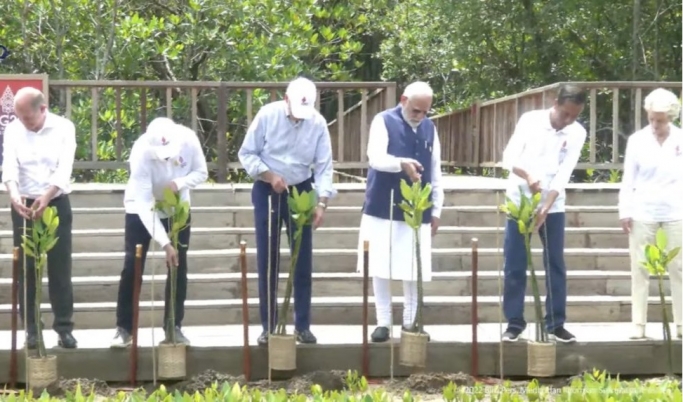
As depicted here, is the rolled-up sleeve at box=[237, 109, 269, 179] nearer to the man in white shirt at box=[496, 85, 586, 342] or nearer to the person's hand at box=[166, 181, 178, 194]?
the person's hand at box=[166, 181, 178, 194]

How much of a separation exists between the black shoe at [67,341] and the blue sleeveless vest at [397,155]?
1.92 meters

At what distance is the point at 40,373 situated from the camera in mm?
6645

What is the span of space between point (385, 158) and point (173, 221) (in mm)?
1311

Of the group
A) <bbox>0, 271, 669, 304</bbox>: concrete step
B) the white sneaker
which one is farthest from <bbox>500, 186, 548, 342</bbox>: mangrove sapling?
<bbox>0, 271, 669, 304</bbox>: concrete step

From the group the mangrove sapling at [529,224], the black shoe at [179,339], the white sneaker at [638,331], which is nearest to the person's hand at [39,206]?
the black shoe at [179,339]

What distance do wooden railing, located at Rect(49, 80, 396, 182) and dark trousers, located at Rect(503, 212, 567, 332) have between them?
399cm

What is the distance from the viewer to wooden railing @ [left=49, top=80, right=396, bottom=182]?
36.8 feet

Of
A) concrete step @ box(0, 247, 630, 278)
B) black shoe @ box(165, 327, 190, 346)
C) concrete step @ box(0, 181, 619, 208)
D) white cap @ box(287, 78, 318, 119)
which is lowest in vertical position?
black shoe @ box(165, 327, 190, 346)

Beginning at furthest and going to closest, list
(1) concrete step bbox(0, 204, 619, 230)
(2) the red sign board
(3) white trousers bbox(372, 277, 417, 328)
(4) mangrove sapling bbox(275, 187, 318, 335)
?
(2) the red sign board, (1) concrete step bbox(0, 204, 619, 230), (3) white trousers bbox(372, 277, 417, 328), (4) mangrove sapling bbox(275, 187, 318, 335)

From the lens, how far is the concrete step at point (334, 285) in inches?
344

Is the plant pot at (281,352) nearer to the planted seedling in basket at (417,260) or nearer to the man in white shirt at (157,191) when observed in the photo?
the man in white shirt at (157,191)

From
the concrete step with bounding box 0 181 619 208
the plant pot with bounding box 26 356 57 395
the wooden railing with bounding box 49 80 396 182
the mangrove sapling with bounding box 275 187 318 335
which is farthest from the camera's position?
the wooden railing with bounding box 49 80 396 182

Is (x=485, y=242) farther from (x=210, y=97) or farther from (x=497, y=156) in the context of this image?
(x=210, y=97)

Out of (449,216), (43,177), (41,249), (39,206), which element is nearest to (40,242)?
(41,249)
